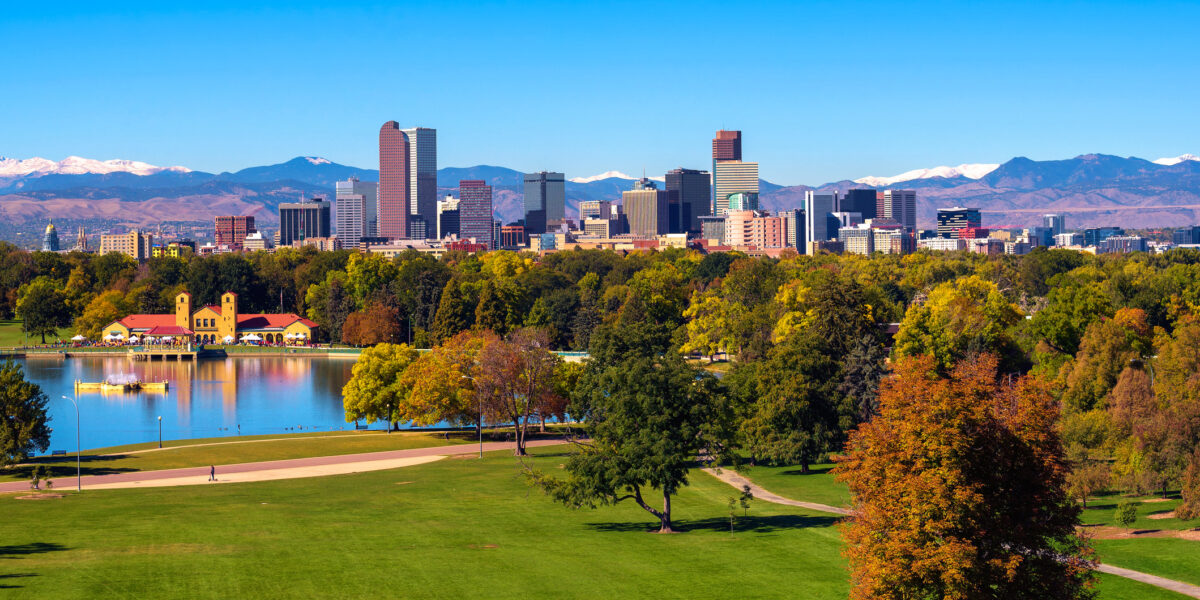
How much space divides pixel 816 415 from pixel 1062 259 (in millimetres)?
102999

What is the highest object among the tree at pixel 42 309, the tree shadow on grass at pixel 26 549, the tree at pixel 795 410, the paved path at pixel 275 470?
the tree at pixel 42 309

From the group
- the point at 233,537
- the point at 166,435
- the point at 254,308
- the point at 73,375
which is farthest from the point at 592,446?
the point at 254,308

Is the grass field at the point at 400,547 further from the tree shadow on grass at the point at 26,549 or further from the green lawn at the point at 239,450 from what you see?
the green lawn at the point at 239,450

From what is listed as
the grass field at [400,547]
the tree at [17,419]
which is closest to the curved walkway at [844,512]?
the grass field at [400,547]

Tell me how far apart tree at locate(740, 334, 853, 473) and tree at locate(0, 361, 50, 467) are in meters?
31.9

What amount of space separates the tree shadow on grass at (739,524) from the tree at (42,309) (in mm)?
121680

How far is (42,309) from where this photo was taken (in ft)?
485

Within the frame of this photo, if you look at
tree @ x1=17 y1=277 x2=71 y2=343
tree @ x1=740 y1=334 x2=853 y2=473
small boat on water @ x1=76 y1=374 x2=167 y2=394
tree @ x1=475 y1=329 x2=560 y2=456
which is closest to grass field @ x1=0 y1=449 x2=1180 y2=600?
tree @ x1=740 y1=334 x2=853 y2=473

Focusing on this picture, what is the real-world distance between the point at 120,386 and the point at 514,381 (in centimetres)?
5401

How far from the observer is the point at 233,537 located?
3862cm

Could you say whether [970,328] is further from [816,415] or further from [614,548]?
[614,548]

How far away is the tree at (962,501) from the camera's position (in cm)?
2512

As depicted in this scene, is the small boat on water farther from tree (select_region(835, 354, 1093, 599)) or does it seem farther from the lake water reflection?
tree (select_region(835, 354, 1093, 599))

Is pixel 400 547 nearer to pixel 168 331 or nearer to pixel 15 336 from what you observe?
pixel 168 331
